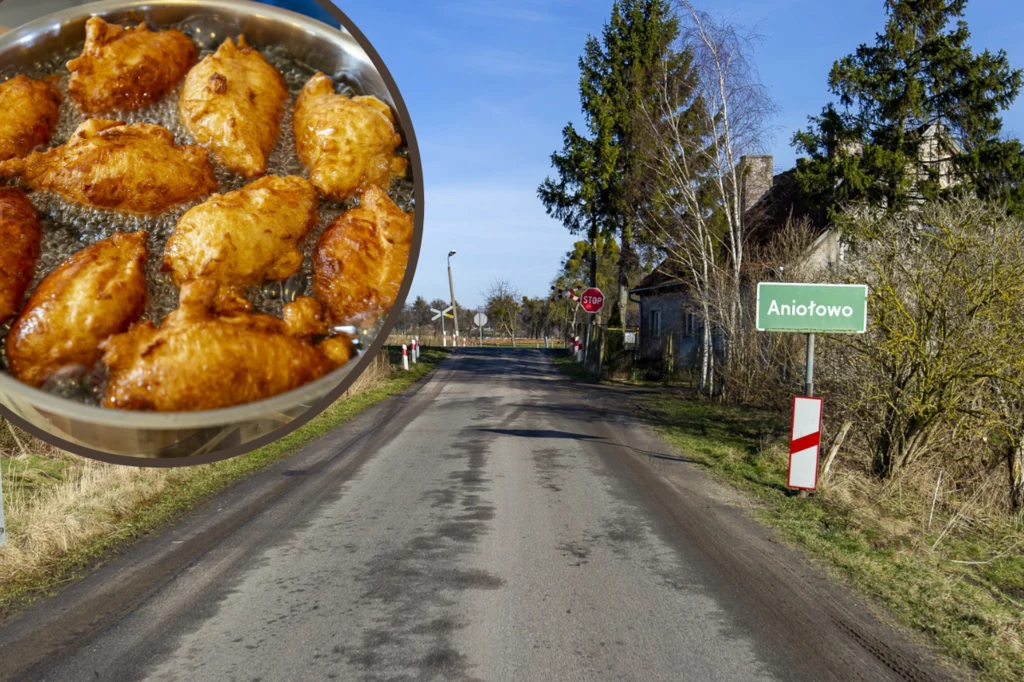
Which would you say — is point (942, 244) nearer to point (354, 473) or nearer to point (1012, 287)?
point (1012, 287)

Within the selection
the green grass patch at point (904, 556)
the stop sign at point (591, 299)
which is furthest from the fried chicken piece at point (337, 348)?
the stop sign at point (591, 299)

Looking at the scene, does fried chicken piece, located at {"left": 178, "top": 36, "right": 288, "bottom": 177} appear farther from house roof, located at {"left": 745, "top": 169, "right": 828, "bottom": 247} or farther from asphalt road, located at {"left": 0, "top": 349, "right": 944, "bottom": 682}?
house roof, located at {"left": 745, "top": 169, "right": 828, "bottom": 247}

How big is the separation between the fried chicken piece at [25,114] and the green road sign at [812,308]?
8.82 meters

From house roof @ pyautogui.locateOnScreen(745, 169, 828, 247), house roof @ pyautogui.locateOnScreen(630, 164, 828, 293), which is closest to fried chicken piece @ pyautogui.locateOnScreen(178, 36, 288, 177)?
house roof @ pyautogui.locateOnScreen(630, 164, 828, 293)

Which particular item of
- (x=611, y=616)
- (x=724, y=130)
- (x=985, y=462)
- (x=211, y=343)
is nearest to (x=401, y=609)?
(x=611, y=616)

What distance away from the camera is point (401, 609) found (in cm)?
530

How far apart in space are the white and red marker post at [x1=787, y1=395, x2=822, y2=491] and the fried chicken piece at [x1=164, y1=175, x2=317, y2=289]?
871cm

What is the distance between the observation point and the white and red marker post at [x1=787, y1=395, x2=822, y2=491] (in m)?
9.24

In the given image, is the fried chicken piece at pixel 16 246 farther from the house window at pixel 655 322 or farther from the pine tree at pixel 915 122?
the house window at pixel 655 322

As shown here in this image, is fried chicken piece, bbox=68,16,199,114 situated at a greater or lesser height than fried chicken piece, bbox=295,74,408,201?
greater

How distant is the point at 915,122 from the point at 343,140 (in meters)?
21.9

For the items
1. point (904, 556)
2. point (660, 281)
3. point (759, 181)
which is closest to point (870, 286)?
point (904, 556)

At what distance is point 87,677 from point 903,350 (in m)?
9.37

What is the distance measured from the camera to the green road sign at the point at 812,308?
9312 mm
